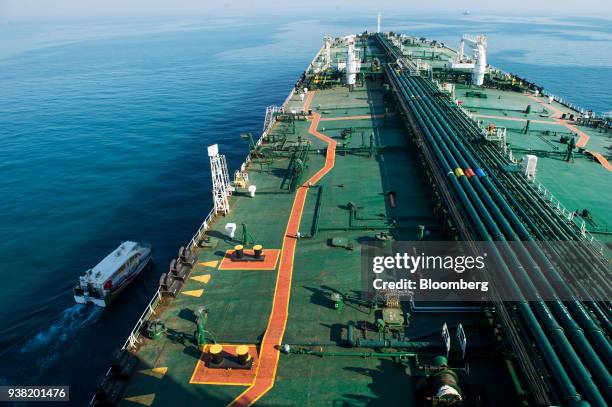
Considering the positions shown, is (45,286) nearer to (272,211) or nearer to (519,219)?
(272,211)

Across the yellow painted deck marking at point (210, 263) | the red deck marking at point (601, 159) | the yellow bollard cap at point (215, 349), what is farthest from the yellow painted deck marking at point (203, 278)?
the red deck marking at point (601, 159)

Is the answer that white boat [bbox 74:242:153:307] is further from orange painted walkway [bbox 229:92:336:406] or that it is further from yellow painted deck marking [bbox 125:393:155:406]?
yellow painted deck marking [bbox 125:393:155:406]

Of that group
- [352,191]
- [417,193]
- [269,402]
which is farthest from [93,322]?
[417,193]

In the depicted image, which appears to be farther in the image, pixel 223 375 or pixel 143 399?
pixel 223 375

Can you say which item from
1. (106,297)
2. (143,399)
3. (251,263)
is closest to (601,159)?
(251,263)

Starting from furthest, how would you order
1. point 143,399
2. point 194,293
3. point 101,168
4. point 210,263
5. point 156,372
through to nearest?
point 101,168
point 210,263
point 194,293
point 156,372
point 143,399

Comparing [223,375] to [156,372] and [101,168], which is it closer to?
[156,372]

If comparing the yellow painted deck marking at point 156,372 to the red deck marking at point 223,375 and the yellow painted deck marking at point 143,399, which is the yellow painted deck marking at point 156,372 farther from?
the red deck marking at point 223,375
